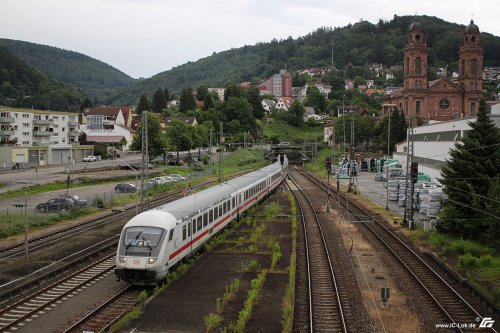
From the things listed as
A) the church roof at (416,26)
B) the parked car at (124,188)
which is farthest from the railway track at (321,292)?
the church roof at (416,26)

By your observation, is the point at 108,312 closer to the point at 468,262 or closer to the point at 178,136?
the point at 468,262

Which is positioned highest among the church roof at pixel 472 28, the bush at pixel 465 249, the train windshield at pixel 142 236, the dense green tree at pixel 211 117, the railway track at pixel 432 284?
the church roof at pixel 472 28

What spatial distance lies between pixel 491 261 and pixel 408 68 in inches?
3512

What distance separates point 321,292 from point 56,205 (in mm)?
25916

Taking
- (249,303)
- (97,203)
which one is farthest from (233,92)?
(249,303)

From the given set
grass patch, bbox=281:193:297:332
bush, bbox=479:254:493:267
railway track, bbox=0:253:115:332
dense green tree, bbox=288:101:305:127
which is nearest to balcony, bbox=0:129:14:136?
railway track, bbox=0:253:115:332

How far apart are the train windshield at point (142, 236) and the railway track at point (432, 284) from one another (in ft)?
32.8

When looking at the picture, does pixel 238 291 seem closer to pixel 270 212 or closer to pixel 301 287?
pixel 301 287

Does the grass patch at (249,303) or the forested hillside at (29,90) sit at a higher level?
the forested hillside at (29,90)

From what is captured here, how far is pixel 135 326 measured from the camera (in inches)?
575

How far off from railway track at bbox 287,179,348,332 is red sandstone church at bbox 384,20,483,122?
8106 centimetres

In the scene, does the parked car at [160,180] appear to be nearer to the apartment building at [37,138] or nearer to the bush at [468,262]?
the apartment building at [37,138]

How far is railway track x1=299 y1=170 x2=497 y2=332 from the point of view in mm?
16047

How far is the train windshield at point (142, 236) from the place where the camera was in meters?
17.8
